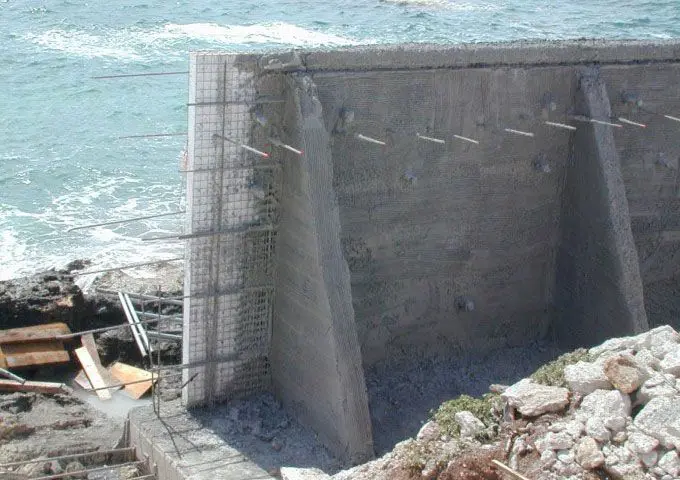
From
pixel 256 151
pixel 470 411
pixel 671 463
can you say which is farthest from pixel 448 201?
pixel 671 463

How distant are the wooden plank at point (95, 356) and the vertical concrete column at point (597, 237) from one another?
5.67m

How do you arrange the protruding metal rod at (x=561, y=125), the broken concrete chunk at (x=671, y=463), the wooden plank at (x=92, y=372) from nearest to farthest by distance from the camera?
the broken concrete chunk at (x=671, y=463), the protruding metal rod at (x=561, y=125), the wooden plank at (x=92, y=372)

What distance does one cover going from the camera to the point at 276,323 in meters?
10.6

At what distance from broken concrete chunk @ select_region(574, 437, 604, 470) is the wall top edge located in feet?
16.0

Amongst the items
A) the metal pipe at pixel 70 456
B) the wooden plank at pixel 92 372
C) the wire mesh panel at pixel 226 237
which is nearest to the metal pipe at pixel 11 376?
the wooden plank at pixel 92 372

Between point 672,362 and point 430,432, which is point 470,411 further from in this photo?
point 672,362

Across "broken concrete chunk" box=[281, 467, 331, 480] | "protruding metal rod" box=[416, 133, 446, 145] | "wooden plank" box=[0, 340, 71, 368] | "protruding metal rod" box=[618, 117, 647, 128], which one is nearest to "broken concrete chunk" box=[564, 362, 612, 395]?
"broken concrete chunk" box=[281, 467, 331, 480]

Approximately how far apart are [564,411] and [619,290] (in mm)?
4631

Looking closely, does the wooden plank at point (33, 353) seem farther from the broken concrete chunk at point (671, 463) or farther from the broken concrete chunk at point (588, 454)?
the broken concrete chunk at point (671, 463)

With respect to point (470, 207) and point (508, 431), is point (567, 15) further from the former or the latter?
point (508, 431)

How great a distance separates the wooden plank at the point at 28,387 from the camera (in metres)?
12.1

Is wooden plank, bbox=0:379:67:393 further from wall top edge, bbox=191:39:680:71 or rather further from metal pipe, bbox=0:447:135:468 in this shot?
wall top edge, bbox=191:39:680:71

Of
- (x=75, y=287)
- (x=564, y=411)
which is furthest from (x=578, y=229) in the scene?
(x=75, y=287)

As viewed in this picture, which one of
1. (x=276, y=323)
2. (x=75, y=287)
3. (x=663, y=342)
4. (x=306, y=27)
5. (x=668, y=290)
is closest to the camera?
(x=663, y=342)
